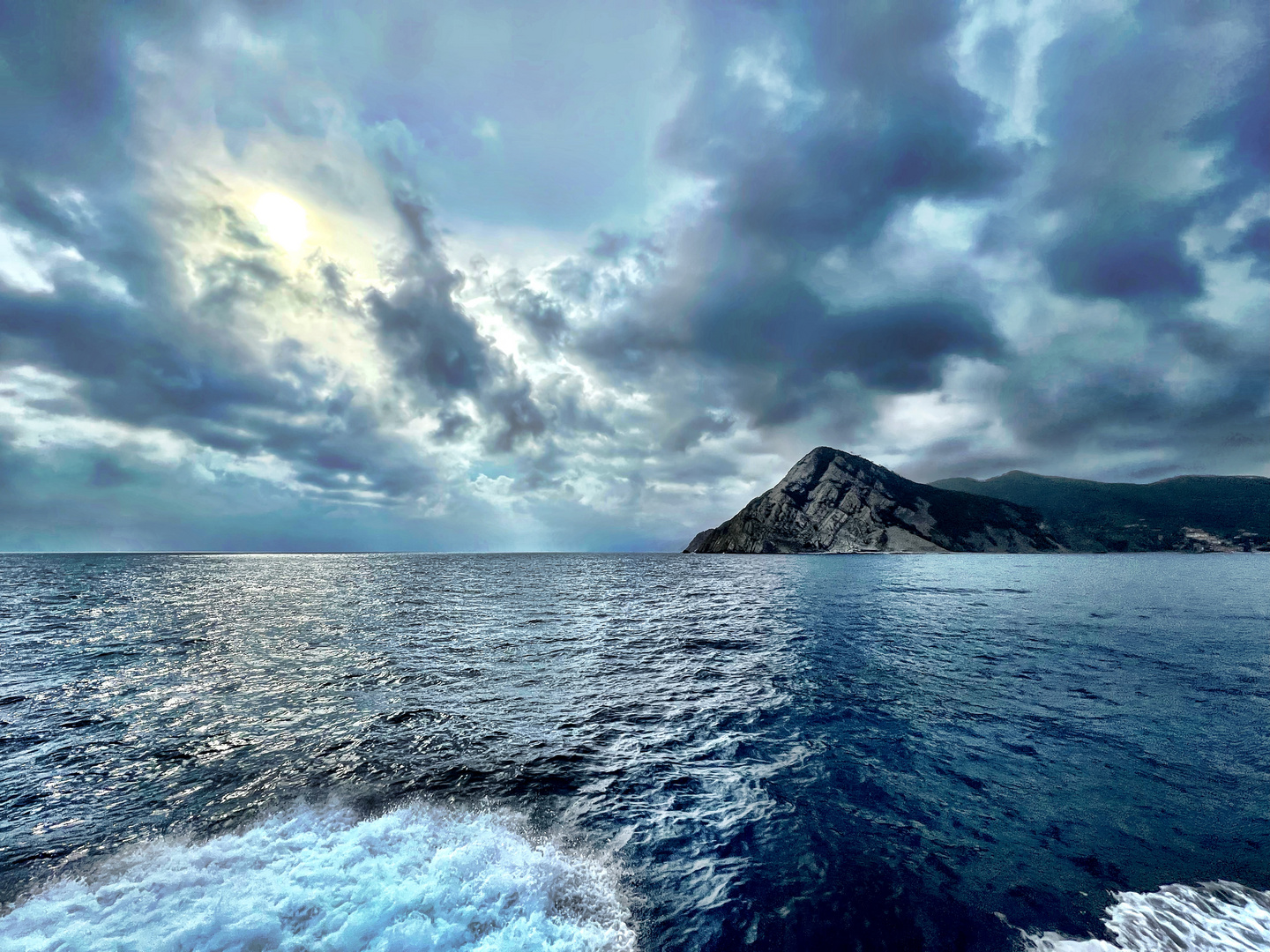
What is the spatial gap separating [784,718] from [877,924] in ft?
34.7

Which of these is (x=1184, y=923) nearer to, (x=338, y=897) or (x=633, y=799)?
(x=633, y=799)

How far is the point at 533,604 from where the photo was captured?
53.8 meters

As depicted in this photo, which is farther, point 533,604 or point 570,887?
point 533,604

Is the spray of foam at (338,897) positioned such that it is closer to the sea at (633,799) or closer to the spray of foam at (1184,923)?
the sea at (633,799)

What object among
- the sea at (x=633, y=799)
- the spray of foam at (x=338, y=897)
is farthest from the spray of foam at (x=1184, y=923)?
the spray of foam at (x=338, y=897)

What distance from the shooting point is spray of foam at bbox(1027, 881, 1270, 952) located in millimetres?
7848

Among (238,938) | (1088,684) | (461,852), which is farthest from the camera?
(1088,684)

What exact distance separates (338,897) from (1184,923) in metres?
14.9

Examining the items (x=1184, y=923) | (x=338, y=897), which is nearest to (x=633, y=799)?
(x=338, y=897)

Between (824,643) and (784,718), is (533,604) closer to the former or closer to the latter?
(824,643)

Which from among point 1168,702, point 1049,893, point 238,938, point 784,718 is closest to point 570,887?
point 238,938

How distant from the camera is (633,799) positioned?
41.3 ft

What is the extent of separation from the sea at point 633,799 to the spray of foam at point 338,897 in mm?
58

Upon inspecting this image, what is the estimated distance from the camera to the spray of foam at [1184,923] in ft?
25.7
